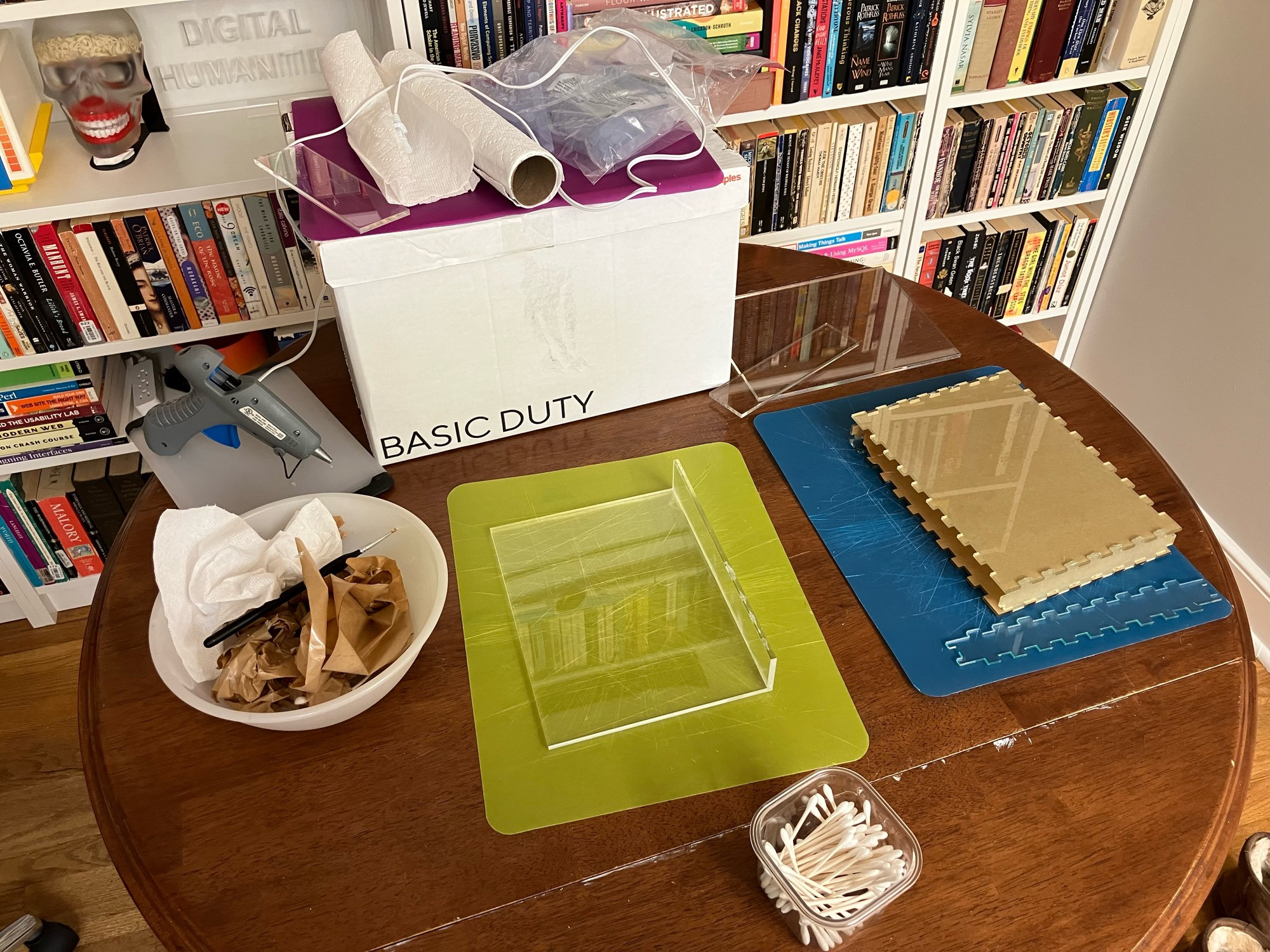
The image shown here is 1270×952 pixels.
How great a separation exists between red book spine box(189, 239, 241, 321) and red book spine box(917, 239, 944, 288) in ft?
3.99

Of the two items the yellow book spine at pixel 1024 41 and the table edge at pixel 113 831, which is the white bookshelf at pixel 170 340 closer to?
the table edge at pixel 113 831

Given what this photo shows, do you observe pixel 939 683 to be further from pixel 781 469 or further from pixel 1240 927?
pixel 1240 927

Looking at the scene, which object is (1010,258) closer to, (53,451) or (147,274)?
(147,274)

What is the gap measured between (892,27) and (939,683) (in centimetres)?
111

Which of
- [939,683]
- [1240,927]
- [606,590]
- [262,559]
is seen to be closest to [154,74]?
[262,559]

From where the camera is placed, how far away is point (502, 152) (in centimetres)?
91

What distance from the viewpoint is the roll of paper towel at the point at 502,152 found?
2.98 feet

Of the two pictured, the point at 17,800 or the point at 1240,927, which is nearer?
the point at 1240,927

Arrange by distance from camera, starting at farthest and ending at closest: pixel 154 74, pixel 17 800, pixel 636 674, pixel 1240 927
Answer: pixel 17 800 < pixel 154 74 < pixel 1240 927 < pixel 636 674

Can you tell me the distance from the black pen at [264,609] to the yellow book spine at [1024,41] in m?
1.38

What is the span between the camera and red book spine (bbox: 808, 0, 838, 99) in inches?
60.1

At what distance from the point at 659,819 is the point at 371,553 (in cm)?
38

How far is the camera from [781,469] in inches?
42.6

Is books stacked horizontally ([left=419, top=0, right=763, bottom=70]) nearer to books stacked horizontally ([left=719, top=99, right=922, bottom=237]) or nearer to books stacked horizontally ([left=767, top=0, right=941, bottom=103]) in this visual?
books stacked horizontally ([left=767, top=0, right=941, bottom=103])
